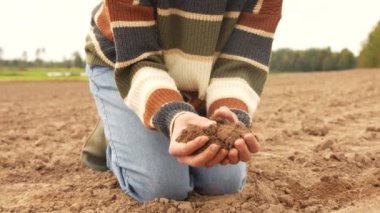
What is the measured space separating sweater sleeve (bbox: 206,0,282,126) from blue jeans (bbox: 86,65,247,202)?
0.33m

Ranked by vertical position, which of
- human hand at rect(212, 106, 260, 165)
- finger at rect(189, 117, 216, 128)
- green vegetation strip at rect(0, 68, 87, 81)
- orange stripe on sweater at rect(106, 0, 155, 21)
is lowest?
green vegetation strip at rect(0, 68, 87, 81)

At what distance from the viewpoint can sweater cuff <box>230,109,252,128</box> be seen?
2.40 m

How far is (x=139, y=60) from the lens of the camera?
2531 mm

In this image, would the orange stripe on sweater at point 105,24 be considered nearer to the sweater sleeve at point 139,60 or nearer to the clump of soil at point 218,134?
the sweater sleeve at point 139,60

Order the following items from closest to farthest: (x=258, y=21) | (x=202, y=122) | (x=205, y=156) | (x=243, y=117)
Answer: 1. (x=205, y=156)
2. (x=202, y=122)
3. (x=243, y=117)
4. (x=258, y=21)

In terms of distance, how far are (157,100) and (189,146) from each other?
1.61 ft

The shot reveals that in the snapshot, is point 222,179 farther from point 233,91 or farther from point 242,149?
point 242,149

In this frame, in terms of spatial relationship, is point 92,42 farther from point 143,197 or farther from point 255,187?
point 255,187

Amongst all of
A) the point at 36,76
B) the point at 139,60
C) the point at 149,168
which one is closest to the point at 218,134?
the point at 139,60

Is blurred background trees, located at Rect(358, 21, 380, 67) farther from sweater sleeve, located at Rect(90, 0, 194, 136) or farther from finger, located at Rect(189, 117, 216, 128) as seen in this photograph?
finger, located at Rect(189, 117, 216, 128)

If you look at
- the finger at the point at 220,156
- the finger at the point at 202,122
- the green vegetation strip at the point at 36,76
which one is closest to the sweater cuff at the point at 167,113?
the finger at the point at 202,122

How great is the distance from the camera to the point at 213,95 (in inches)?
104

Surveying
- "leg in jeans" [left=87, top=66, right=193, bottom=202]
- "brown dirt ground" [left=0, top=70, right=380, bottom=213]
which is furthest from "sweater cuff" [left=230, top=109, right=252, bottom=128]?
"leg in jeans" [left=87, top=66, right=193, bottom=202]

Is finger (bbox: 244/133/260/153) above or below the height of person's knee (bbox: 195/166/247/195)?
above
